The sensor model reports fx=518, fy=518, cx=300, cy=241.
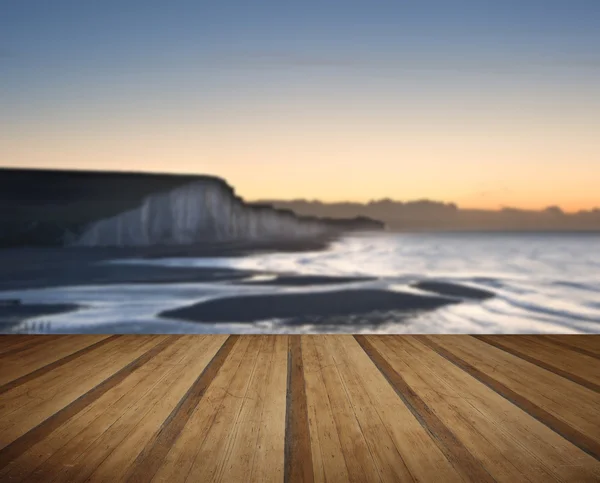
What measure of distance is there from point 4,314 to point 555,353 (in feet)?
36.1

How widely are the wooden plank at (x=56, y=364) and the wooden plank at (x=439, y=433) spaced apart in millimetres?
2141

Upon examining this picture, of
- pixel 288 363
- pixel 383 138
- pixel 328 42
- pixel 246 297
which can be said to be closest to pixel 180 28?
pixel 328 42

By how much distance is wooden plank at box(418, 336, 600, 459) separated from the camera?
2.33m

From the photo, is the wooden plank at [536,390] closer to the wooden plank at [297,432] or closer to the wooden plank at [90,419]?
the wooden plank at [297,432]

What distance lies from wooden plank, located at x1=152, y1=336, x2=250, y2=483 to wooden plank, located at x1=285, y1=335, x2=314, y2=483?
0.35 metres

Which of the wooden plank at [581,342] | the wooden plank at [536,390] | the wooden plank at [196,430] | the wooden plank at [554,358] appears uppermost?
the wooden plank at [196,430]

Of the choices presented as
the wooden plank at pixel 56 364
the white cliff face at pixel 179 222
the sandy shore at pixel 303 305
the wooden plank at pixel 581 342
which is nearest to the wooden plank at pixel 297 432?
the wooden plank at pixel 56 364

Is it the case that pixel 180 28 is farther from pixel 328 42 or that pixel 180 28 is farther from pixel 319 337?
pixel 319 337

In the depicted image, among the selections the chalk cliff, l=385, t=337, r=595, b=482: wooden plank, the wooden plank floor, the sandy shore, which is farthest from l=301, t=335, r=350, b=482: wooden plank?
the chalk cliff

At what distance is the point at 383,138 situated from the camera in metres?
10.9

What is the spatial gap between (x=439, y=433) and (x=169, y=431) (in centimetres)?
117

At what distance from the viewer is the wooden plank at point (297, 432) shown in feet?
6.09

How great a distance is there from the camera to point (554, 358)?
12.3 feet

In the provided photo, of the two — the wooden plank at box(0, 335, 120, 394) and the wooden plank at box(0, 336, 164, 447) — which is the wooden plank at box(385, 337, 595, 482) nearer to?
the wooden plank at box(0, 336, 164, 447)
